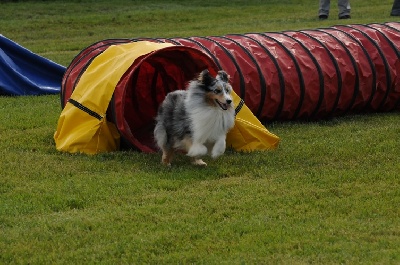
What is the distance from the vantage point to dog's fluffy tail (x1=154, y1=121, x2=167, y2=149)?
8898 mm

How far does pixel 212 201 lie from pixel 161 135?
75.7 inches

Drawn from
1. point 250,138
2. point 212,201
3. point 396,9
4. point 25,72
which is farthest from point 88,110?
point 396,9

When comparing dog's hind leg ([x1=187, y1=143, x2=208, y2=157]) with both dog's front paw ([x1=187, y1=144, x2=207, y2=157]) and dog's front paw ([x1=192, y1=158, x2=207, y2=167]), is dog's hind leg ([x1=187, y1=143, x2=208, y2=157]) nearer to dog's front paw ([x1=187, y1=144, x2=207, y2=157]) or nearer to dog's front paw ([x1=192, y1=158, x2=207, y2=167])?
dog's front paw ([x1=187, y1=144, x2=207, y2=157])

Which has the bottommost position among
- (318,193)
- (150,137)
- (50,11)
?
(50,11)

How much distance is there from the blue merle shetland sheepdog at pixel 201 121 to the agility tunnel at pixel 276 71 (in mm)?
658

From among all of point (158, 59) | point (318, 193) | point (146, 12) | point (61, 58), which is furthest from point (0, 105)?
point (146, 12)

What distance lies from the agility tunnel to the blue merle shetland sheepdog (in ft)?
2.16

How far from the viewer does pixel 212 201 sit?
7.21 metres

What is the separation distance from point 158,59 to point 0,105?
3306mm

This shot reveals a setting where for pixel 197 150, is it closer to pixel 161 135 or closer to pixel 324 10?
pixel 161 135

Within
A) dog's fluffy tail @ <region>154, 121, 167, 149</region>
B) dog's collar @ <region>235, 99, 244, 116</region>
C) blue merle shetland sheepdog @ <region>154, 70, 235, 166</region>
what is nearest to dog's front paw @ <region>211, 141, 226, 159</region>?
blue merle shetland sheepdog @ <region>154, 70, 235, 166</region>

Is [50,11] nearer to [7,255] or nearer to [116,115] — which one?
[116,115]

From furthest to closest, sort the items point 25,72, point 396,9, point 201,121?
point 396,9 → point 25,72 → point 201,121

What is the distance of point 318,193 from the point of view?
291 inches
